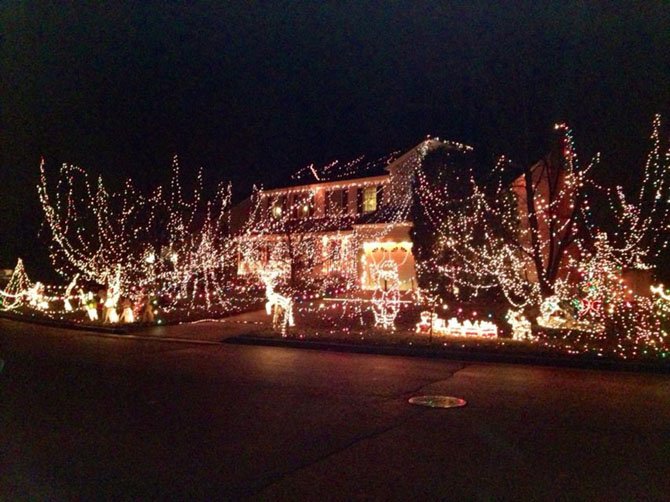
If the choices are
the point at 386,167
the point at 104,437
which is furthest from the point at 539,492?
the point at 386,167

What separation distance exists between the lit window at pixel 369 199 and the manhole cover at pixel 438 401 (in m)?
23.5

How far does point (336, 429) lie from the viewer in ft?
24.4

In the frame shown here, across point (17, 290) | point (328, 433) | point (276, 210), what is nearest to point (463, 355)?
point (328, 433)

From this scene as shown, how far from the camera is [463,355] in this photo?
13914mm

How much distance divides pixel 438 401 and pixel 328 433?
7.89 feet

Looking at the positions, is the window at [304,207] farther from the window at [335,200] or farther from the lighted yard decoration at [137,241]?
the lighted yard decoration at [137,241]

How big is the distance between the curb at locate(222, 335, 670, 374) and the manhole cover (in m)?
4.55

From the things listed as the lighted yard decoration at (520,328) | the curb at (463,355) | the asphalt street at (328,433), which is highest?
the lighted yard decoration at (520,328)

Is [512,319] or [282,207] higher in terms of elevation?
[282,207]

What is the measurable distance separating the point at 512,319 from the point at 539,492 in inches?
435

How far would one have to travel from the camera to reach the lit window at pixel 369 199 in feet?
107

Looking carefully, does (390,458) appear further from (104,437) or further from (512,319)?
(512,319)

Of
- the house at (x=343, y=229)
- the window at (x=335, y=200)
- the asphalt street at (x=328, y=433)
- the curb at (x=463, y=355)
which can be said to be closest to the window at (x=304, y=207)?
the house at (x=343, y=229)

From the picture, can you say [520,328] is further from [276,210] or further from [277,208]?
[277,208]
